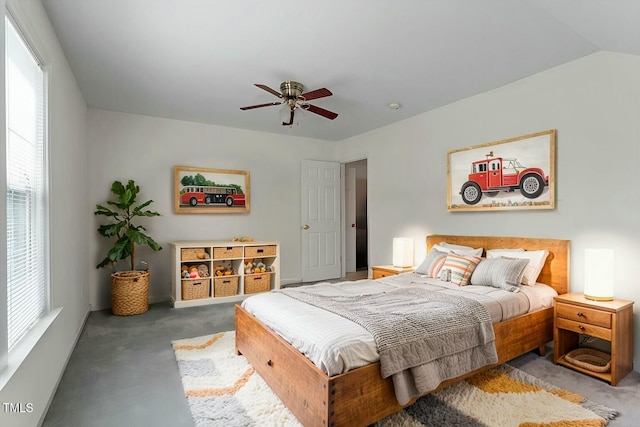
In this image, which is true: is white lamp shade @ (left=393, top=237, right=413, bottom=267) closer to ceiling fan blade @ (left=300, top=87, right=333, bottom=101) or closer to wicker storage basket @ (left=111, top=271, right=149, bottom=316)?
ceiling fan blade @ (left=300, top=87, right=333, bottom=101)

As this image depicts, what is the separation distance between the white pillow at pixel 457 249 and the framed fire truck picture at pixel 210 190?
2.96m

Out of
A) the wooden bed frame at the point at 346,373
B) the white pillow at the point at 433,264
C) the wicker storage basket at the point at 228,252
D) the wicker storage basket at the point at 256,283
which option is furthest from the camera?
the wicker storage basket at the point at 256,283

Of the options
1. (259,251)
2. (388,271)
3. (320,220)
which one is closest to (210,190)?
(259,251)

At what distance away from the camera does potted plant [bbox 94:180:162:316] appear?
405cm

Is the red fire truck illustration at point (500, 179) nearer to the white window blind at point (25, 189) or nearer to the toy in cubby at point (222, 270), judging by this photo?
the toy in cubby at point (222, 270)

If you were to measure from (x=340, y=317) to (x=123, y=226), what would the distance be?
344cm

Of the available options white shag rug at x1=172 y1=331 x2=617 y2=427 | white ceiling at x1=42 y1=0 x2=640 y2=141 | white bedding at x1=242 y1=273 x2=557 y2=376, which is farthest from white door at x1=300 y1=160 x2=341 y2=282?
white shag rug at x1=172 y1=331 x2=617 y2=427

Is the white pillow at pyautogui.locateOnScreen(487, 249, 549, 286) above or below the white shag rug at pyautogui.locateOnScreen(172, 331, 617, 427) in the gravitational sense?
above

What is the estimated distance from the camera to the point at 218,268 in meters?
4.78

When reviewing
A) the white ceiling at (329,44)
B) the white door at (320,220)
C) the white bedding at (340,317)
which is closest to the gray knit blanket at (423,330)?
the white bedding at (340,317)

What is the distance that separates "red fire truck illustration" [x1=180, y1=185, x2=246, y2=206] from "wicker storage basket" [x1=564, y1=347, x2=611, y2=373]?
4.36m

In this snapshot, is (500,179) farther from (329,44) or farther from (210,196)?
(210,196)

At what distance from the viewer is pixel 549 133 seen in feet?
10.4

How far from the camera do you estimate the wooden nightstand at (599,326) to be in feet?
7.99
